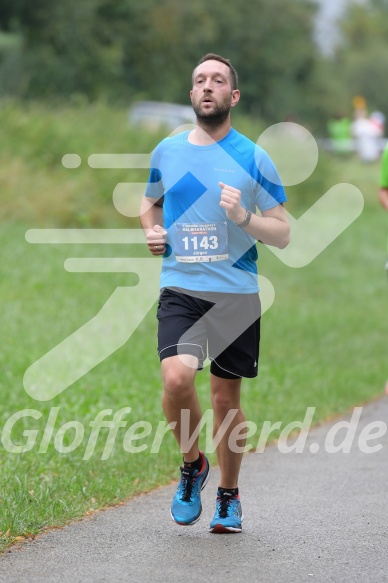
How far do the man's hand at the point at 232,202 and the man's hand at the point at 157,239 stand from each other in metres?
0.37

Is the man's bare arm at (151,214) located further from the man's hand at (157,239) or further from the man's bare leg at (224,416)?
the man's bare leg at (224,416)

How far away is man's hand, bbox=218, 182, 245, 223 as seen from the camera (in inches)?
222

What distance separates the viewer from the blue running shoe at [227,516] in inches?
240

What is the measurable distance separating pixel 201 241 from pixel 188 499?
49.9 inches

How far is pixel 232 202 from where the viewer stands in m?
5.63

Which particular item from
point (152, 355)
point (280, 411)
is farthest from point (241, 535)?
point (152, 355)

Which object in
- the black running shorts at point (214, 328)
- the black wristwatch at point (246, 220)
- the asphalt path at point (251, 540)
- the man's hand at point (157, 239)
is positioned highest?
the black wristwatch at point (246, 220)

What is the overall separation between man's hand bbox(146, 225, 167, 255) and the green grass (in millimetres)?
1438

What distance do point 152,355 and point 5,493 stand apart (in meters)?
6.19

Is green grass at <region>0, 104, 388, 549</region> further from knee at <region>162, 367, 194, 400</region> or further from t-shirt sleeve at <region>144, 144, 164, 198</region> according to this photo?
t-shirt sleeve at <region>144, 144, 164, 198</region>

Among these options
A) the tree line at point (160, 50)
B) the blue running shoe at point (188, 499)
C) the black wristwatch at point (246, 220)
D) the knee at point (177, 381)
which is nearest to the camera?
the black wristwatch at point (246, 220)

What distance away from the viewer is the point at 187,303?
5.98m

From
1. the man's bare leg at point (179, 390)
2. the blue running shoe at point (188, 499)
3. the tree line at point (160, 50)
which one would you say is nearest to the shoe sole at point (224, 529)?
the blue running shoe at point (188, 499)

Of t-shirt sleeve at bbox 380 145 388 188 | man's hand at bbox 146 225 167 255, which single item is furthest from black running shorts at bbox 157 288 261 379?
t-shirt sleeve at bbox 380 145 388 188
